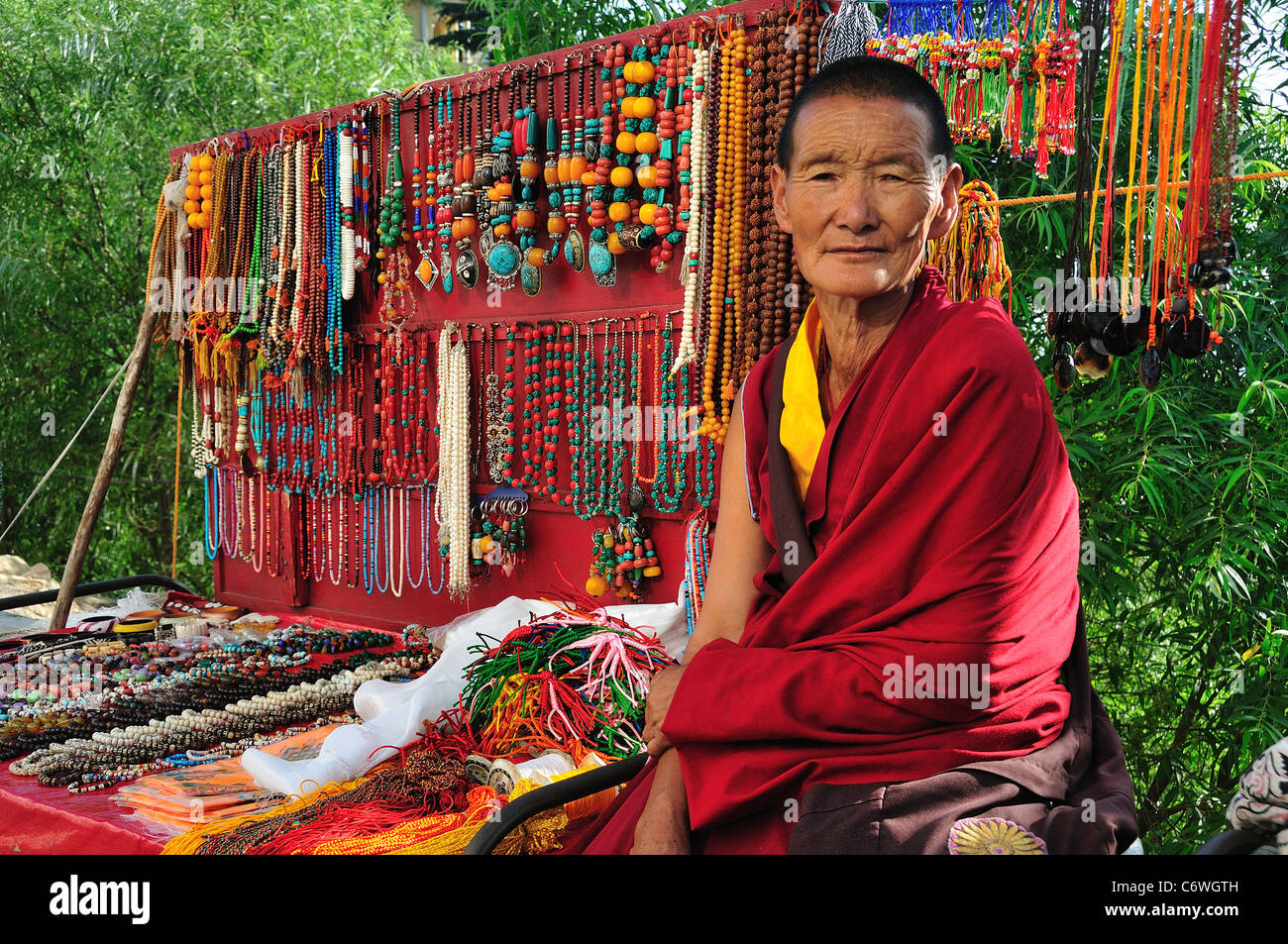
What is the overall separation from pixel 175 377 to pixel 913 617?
802cm

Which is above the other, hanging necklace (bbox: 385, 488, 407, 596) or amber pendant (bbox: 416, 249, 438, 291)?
amber pendant (bbox: 416, 249, 438, 291)

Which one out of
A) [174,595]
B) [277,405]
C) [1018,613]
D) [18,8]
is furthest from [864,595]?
[18,8]

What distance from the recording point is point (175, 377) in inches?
332

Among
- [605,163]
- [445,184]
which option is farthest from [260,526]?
[605,163]

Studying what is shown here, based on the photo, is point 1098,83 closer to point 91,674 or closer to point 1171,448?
point 1171,448

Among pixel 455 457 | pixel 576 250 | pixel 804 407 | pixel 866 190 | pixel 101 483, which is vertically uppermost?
pixel 576 250

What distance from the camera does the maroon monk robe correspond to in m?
1.58

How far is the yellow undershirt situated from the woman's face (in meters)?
0.17

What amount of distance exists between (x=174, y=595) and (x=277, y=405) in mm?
1162

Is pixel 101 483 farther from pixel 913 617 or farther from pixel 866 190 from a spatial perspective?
pixel 913 617

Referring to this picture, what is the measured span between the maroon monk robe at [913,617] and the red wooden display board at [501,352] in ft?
7.53

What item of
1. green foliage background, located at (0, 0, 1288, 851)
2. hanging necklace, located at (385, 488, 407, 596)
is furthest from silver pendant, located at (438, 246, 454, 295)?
green foliage background, located at (0, 0, 1288, 851)

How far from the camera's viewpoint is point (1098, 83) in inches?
190

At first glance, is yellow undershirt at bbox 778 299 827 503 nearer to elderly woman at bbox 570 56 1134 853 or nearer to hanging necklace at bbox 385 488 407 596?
elderly woman at bbox 570 56 1134 853
